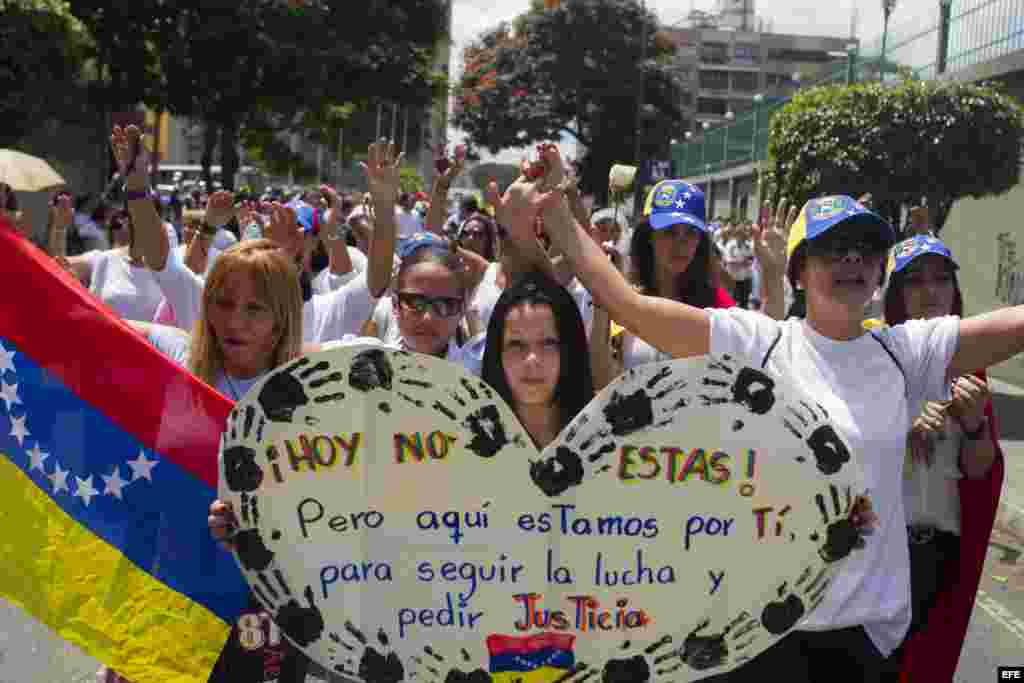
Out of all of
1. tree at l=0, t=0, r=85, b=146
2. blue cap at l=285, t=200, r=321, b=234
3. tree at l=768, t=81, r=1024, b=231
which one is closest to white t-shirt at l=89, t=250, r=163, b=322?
blue cap at l=285, t=200, r=321, b=234

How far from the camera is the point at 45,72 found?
2145 centimetres

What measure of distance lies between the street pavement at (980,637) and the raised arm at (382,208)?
5.89 feet

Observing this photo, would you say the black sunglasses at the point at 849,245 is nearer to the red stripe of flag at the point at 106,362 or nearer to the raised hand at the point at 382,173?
the red stripe of flag at the point at 106,362

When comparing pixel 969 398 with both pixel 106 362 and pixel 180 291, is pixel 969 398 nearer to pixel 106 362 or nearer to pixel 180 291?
pixel 106 362

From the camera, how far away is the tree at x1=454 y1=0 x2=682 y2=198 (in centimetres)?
5825

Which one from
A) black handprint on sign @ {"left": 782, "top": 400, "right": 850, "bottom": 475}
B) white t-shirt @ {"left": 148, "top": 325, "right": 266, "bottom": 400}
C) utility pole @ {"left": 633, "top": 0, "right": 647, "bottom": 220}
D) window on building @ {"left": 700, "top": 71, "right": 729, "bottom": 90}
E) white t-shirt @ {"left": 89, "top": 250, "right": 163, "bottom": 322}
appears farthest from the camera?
window on building @ {"left": 700, "top": 71, "right": 729, "bottom": 90}

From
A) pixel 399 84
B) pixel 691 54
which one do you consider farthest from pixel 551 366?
pixel 691 54

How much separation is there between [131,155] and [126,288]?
1594 millimetres

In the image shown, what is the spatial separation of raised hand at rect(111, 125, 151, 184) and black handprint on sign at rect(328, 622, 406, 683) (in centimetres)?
216

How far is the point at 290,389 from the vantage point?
8.54 feet

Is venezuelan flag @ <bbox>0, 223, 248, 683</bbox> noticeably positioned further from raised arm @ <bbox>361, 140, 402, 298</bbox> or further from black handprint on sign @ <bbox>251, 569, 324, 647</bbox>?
raised arm @ <bbox>361, 140, 402, 298</bbox>

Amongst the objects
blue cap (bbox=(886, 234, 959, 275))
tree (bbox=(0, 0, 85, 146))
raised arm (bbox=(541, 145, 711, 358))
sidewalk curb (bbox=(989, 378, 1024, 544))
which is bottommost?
sidewalk curb (bbox=(989, 378, 1024, 544))

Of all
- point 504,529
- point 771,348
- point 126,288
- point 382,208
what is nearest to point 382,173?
point 382,208

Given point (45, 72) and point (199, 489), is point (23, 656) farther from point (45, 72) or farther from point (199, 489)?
point (45, 72)
